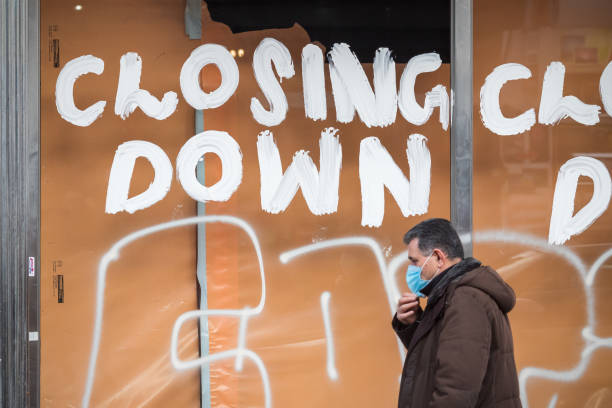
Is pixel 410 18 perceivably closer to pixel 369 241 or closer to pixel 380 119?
pixel 380 119

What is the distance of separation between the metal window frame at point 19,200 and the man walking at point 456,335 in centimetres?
227

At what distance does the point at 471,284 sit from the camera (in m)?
2.95

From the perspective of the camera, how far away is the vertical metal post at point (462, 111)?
14.7 feet

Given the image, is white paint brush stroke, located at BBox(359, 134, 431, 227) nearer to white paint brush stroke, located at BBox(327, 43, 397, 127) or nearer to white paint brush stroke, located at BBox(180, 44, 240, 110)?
white paint brush stroke, located at BBox(327, 43, 397, 127)

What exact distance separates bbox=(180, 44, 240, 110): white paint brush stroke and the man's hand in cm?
183

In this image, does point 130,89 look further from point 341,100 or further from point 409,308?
point 409,308

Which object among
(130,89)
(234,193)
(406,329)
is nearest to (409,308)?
(406,329)

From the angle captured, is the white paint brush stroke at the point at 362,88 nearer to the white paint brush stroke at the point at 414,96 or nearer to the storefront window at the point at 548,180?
the white paint brush stroke at the point at 414,96

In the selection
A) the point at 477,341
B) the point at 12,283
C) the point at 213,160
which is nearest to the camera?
the point at 477,341

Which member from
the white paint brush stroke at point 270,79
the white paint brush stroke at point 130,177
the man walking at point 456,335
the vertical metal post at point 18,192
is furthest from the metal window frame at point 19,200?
the man walking at point 456,335

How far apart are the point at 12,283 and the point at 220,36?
1861 mm

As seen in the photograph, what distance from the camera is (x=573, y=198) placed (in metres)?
4.68

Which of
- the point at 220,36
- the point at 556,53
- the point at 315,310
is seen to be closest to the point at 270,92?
the point at 220,36

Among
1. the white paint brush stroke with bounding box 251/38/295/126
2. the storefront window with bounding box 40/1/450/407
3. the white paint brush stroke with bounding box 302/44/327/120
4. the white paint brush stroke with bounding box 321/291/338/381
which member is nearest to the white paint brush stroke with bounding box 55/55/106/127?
the storefront window with bounding box 40/1/450/407
